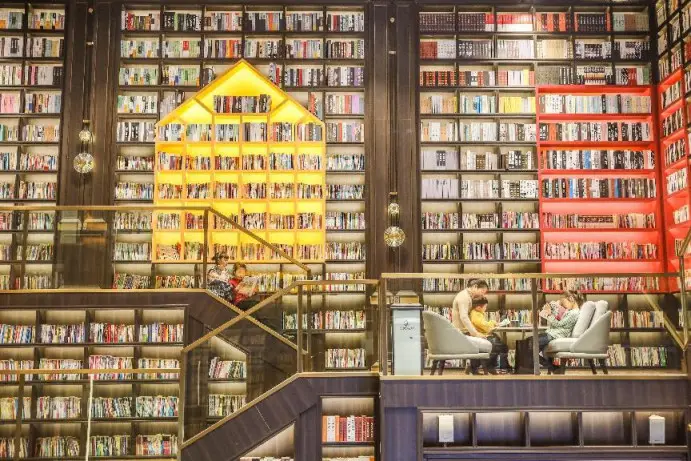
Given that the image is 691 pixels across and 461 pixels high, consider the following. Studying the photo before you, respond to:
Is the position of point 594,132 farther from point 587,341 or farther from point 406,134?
point 587,341

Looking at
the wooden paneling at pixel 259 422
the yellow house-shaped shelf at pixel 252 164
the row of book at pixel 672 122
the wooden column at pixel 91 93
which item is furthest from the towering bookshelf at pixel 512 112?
the wooden column at pixel 91 93

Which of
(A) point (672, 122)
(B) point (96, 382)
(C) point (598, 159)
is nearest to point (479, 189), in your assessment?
(C) point (598, 159)

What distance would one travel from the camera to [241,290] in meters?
8.07

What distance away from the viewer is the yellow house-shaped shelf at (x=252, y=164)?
31.7 ft

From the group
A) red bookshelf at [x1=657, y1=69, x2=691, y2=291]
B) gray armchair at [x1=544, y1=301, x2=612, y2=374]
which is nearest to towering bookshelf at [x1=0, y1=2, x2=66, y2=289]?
gray armchair at [x1=544, y1=301, x2=612, y2=374]

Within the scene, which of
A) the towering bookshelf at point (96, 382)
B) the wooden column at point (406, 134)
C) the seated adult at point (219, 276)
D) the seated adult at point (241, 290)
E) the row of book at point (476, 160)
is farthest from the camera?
the row of book at point (476, 160)

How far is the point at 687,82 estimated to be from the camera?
29.7 ft

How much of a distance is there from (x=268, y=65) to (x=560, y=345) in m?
5.54

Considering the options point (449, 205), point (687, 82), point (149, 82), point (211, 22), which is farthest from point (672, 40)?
point (149, 82)

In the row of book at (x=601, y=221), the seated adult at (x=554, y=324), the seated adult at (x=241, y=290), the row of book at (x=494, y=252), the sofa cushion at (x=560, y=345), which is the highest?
the row of book at (x=601, y=221)

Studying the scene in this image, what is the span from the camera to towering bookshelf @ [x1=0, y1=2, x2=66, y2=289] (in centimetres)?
988

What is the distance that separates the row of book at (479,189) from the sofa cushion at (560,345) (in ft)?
11.2

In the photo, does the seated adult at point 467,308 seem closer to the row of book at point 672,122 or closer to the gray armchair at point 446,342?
the gray armchair at point 446,342

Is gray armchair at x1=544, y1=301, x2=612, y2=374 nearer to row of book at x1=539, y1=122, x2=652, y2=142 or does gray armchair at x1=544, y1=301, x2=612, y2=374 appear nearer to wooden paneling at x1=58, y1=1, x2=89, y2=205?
row of book at x1=539, y1=122, x2=652, y2=142
